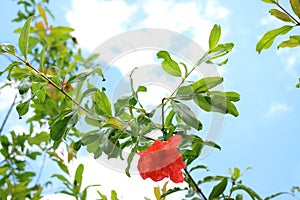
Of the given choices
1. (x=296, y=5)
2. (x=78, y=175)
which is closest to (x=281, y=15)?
(x=296, y=5)

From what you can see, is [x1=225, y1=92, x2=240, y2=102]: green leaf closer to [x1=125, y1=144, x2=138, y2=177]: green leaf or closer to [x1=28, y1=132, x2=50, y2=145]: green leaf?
[x1=125, y1=144, x2=138, y2=177]: green leaf

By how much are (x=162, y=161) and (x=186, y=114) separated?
11cm

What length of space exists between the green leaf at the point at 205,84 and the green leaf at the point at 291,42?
0.89 feet

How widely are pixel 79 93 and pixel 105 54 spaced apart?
0.18m

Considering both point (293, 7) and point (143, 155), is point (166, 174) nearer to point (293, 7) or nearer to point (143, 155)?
point (143, 155)

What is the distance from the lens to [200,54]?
2.94 feet

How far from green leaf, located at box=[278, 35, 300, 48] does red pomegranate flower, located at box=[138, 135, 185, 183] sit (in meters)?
0.41

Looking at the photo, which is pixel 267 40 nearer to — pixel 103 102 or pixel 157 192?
pixel 103 102

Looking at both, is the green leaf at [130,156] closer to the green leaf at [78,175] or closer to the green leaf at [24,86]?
the green leaf at [24,86]

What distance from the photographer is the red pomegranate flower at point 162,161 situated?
767mm

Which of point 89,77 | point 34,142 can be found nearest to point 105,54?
point 89,77

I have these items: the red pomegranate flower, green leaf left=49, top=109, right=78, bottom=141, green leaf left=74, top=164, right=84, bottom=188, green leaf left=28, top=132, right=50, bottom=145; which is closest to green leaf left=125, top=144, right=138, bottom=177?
the red pomegranate flower

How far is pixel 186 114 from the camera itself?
30.7 inches

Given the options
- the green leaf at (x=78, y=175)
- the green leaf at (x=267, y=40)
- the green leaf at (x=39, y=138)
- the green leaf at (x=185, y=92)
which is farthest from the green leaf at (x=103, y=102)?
the green leaf at (x=39, y=138)
